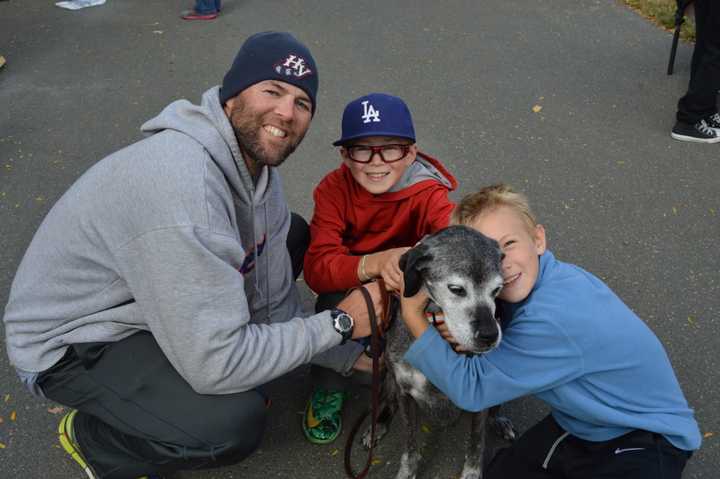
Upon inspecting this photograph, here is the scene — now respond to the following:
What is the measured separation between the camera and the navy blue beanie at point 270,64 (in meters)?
2.53

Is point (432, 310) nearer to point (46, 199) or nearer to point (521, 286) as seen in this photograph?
point (521, 286)

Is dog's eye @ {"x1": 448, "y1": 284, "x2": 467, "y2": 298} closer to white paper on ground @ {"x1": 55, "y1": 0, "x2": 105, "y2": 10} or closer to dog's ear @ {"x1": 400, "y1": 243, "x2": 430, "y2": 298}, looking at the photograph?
dog's ear @ {"x1": 400, "y1": 243, "x2": 430, "y2": 298}

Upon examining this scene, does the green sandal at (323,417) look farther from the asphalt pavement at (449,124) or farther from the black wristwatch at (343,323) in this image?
the black wristwatch at (343,323)

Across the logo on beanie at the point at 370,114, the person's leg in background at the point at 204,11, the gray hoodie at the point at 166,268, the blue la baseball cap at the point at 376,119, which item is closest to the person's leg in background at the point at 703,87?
the blue la baseball cap at the point at 376,119

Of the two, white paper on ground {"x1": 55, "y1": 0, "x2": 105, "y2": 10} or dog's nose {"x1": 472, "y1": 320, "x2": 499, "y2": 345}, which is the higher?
dog's nose {"x1": 472, "y1": 320, "x2": 499, "y2": 345}

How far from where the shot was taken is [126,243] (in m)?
2.17

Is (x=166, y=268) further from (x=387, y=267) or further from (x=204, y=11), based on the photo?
(x=204, y=11)

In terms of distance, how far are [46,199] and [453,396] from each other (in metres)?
4.05

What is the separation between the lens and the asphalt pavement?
3.22 metres

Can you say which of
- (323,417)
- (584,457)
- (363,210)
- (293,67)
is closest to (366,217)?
(363,210)

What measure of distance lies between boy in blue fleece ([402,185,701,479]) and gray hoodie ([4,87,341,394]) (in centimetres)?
61

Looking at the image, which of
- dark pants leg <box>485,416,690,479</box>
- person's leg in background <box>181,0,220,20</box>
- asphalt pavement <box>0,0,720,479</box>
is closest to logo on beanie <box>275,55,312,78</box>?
asphalt pavement <box>0,0,720,479</box>

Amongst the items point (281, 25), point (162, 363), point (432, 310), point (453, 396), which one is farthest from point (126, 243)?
point (281, 25)

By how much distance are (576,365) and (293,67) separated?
1.62 meters
